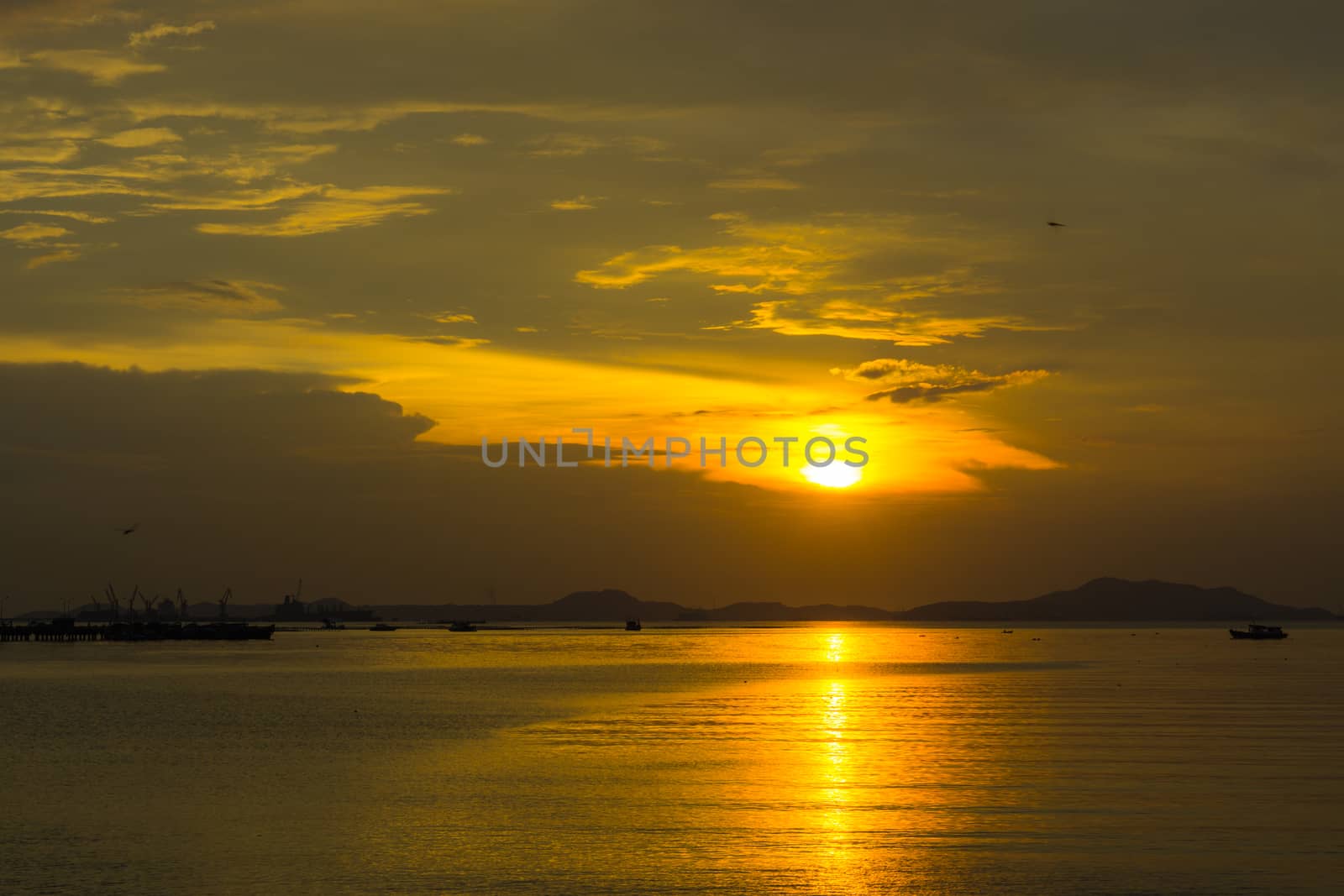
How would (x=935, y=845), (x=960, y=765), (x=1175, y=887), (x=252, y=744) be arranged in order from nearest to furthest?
(x=1175, y=887), (x=935, y=845), (x=960, y=765), (x=252, y=744)

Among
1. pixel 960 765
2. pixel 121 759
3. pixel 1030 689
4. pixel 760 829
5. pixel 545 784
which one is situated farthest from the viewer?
pixel 1030 689

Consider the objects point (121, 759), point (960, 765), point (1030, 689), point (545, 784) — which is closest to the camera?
point (545, 784)

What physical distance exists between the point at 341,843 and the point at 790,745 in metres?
29.1

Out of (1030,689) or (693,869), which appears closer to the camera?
(693,869)

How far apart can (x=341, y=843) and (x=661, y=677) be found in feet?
318

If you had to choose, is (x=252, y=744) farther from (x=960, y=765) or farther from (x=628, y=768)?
(x=960, y=765)

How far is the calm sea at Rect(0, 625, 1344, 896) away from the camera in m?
35.2

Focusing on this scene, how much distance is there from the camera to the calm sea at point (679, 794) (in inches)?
1385

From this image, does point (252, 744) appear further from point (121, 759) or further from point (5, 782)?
point (5, 782)

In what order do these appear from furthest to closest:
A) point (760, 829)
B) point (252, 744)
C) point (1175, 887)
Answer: point (252, 744) < point (760, 829) < point (1175, 887)

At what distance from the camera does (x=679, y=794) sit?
159 ft

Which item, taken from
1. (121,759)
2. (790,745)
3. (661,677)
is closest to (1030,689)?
(661,677)

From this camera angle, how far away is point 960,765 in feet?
184

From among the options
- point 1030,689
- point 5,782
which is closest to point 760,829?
point 5,782
